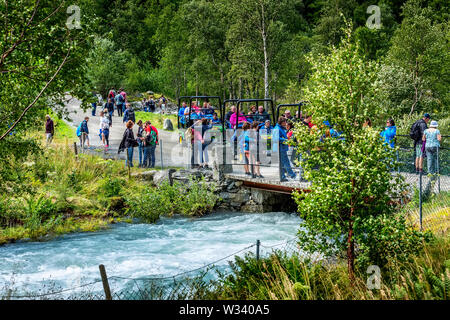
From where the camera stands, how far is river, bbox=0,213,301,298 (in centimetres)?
1080

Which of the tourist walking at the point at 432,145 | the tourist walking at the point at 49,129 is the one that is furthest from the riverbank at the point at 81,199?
the tourist walking at the point at 432,145

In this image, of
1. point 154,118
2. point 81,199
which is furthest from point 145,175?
point 154,118

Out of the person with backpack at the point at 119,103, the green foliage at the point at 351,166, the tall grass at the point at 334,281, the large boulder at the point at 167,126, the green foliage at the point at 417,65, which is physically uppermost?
the green foliage at the point at 417,65

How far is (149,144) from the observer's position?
62.8 ft

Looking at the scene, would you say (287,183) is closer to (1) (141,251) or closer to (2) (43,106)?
(1) (141,251)

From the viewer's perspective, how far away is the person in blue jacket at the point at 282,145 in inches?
542

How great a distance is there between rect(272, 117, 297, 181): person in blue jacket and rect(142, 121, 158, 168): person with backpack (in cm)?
610

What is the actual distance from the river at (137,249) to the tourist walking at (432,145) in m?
4.20

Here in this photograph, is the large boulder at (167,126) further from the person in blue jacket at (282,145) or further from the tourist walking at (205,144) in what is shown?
the person in blue jacket at (282,145)

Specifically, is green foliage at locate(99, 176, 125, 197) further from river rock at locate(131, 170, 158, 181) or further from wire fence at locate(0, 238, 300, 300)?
wire fence at locate(0, 238, 300, 300)

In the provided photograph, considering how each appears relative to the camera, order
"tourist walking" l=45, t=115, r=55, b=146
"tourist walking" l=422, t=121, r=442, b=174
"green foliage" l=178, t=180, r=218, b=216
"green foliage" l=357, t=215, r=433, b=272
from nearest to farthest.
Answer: "green foliage" l=357, t=215, r=433, b=272 < "tourist walking" l=422, t=121, r=442, b=174 < "green foliage" l=178, t=180, r=218, b=216 < "tourist walking" l=45, t=115, r=55, b=146

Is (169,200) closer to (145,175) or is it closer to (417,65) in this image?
(145,175)

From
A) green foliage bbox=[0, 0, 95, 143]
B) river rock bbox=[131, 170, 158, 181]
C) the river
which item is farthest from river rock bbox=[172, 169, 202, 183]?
green foliage bbox=[0, 0, 95, 143]

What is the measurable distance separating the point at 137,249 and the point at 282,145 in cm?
497
